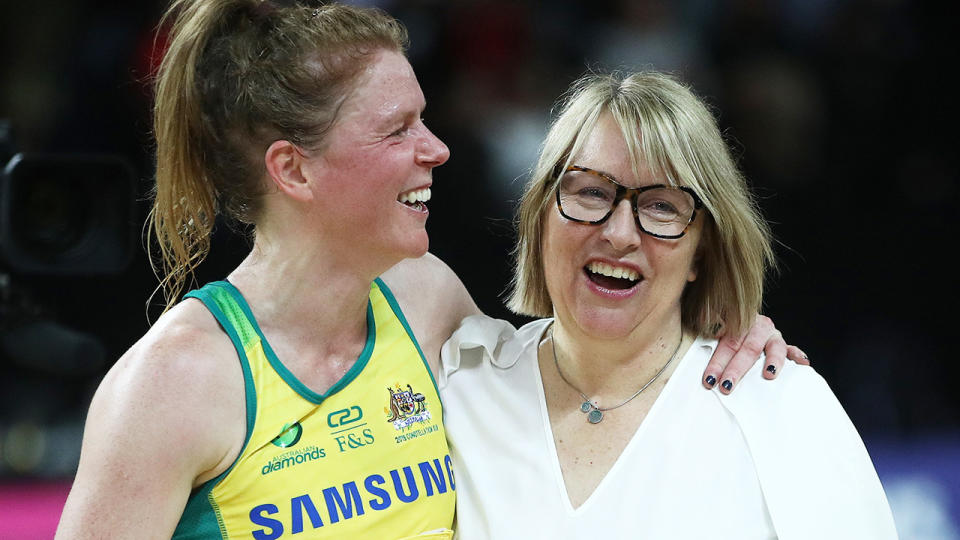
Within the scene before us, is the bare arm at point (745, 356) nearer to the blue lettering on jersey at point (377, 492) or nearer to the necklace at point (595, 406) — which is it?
the necklace at point (595, 406)

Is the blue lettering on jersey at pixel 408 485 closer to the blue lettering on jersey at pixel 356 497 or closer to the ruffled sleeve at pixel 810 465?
the blue lettering on jersey at pixel 356 497

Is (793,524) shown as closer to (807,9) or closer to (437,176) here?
(437,176)

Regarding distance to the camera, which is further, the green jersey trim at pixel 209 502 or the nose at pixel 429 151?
the nose at pixel 429 151

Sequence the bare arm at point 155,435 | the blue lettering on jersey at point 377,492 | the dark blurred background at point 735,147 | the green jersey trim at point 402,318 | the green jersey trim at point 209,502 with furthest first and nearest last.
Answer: the dark blurred background at point 735,147, the green jersey trim at point 402,318, the blue lettering on jersey at point 377,492, the green jersey trim at point 209,502, the bare arm at point 155,435

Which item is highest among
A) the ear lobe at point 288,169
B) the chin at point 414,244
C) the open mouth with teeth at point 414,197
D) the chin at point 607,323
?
the ear lobe at point 288,169

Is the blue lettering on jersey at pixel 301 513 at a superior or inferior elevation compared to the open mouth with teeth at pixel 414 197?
inferior

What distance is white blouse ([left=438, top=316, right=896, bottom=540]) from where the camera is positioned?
2086 mm

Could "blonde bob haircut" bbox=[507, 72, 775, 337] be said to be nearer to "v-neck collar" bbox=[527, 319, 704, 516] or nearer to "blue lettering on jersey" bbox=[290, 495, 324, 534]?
"v-neck collar" bbox=[527, 319, 704, 516]

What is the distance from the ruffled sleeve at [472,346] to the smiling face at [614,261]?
21 cm

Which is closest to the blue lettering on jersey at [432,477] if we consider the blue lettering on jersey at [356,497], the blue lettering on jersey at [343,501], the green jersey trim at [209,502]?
the blue lettering on jersey at [356,497]

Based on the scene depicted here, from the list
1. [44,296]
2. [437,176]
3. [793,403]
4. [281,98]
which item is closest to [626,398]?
[793,403]

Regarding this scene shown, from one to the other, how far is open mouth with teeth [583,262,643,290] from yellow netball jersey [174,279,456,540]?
399mm

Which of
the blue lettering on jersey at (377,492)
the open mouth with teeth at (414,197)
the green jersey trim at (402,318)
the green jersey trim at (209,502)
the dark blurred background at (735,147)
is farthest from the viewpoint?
the dark blurred background at (735,147)

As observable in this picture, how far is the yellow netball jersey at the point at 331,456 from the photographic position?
2.03m
